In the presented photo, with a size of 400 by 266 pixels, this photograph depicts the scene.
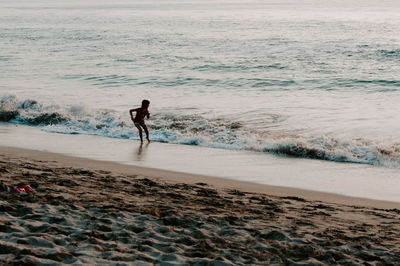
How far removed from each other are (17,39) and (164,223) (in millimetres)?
41750

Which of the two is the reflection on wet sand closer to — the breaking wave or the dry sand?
the breaking wave

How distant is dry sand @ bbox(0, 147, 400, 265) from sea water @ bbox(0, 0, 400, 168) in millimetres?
4754

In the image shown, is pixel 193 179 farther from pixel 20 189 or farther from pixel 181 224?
pixel 20 189

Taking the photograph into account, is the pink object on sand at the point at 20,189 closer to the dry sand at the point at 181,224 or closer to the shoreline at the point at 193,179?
the dry sand at the point at 181,224

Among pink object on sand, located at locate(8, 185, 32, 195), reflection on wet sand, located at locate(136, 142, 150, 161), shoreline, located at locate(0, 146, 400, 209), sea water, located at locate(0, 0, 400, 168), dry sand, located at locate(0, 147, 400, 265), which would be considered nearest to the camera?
dry sand, located at locate(0, 147, 400, 265)

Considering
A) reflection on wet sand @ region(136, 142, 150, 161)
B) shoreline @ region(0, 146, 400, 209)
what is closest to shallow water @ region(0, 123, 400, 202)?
reflection on wet sand @ region(136, 142, 150, 161)

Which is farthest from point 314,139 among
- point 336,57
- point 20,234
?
point 336,57

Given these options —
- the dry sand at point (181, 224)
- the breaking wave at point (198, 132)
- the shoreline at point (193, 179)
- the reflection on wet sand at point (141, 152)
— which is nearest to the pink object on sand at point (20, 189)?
the dry sand at point (181, 224)

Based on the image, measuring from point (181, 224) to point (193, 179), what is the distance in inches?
124

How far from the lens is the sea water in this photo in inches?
561

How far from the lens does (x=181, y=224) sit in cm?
626

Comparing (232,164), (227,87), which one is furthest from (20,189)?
(227,87)

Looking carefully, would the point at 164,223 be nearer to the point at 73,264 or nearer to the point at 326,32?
the point at 73,264

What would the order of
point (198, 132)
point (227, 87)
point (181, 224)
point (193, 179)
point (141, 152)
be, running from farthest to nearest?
point (227, 87) → point (198, 132) → point (141, 152) → point (193, 179) → point (181, 224)
